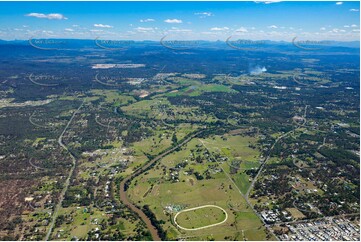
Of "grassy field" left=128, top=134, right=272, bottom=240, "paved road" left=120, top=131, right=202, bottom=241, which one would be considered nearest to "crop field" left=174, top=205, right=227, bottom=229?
"grassy field" left=128, top=134, right=272, bottom=240

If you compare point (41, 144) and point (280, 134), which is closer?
point (41, 144)

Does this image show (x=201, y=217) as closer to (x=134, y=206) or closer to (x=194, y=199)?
(x=194, y=199)

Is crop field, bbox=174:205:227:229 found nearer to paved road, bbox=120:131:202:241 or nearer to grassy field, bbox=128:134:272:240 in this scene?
grassy field, bbox=128:134:272:240

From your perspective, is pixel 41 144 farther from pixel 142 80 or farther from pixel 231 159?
pixel 142 80

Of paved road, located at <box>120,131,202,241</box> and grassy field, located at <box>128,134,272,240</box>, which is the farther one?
paved road, located at <box>120,131,202,241</box>

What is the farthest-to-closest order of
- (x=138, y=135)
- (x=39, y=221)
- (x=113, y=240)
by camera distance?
(x=138, y=135), (x=39, y=221), (x=113, y=240)

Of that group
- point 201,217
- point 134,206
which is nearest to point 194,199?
point 201,217

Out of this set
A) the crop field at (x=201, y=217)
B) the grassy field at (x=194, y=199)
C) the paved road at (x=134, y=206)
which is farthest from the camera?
the crop field at (x=201, y=217)

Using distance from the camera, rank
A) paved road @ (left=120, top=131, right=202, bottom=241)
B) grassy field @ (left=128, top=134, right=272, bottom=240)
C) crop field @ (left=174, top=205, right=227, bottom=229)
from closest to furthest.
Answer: grassy field @ (left=128, top=134, right=272, bottom=240), paved road @ (left=120, top=131, right=202, bottom=241), crop field @ (left=174, top=205, right=227, bottom=229)

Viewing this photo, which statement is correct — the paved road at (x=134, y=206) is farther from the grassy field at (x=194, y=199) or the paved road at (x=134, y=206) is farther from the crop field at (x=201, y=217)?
the crop field at (x=201, y=217)

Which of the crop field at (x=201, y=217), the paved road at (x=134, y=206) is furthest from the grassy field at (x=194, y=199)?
the paved road at (x=134, y=206)

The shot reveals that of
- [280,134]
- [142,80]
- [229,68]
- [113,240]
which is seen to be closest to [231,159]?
[280,134]
